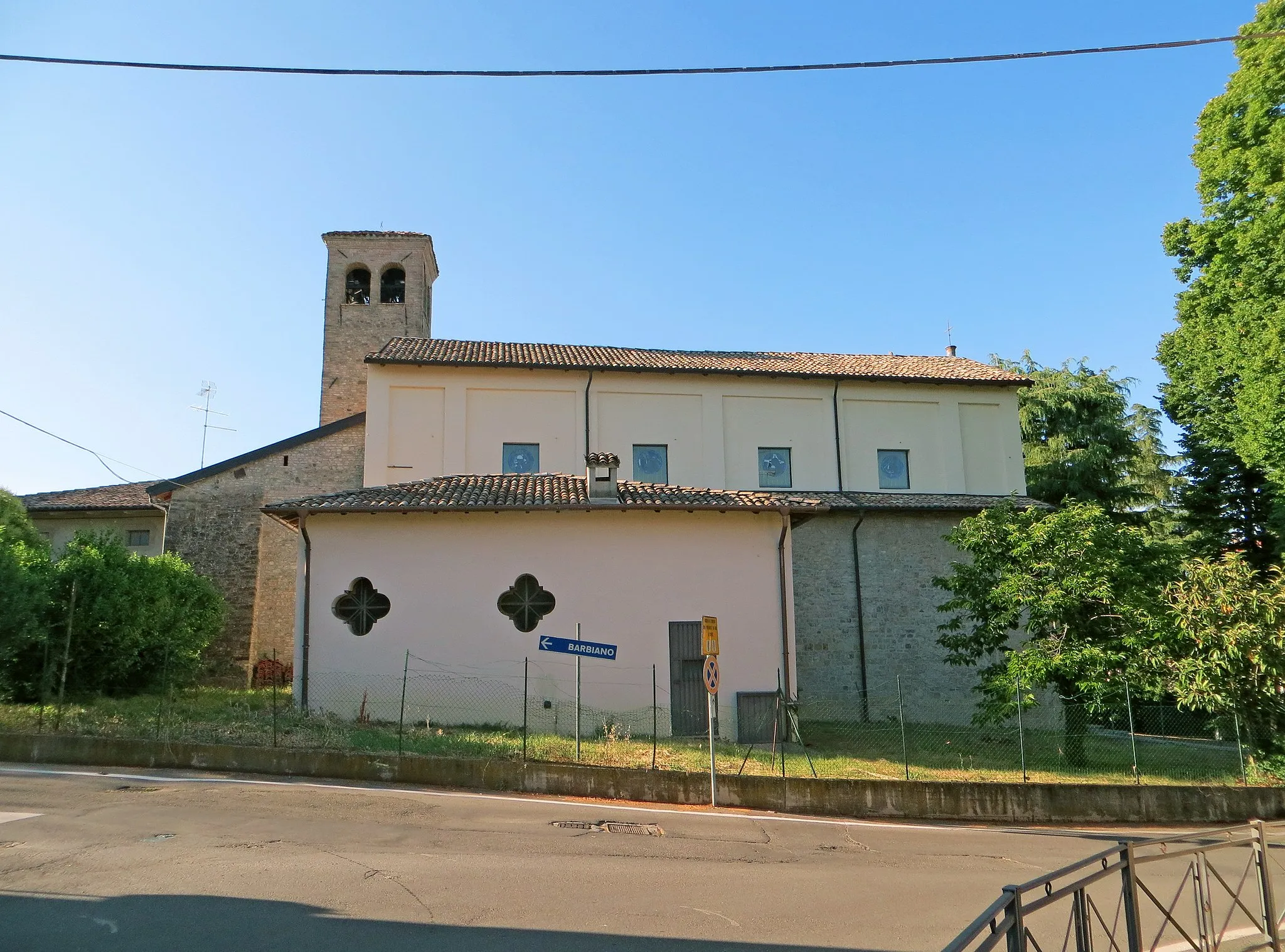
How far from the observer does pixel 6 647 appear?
15.4 meters

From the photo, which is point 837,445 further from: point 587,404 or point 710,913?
point 710,913

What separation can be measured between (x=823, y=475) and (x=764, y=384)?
3.20 metres

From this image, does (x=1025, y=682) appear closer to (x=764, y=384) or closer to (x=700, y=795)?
(x=700, y=795)

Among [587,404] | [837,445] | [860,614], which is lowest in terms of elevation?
[860,614]

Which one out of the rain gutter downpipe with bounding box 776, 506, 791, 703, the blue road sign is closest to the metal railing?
the blue road sign

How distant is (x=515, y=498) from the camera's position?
17766 mm

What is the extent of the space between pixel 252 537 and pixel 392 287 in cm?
1268

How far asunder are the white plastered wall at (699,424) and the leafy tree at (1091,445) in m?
5.47

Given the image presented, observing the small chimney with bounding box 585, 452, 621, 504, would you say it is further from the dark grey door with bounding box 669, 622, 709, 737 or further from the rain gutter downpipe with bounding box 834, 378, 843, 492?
the rain gutter downpipe with bounding box 834, 378, 843, 492

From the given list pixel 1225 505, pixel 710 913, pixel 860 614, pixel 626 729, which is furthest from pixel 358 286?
pixel 710 913

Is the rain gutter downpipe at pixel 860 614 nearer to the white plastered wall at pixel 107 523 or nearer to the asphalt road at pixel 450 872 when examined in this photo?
the asphalt road at pixel 450 872

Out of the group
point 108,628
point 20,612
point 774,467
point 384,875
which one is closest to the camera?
point 384,875

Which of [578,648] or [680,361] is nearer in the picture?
[578,648]

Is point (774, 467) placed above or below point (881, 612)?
above
